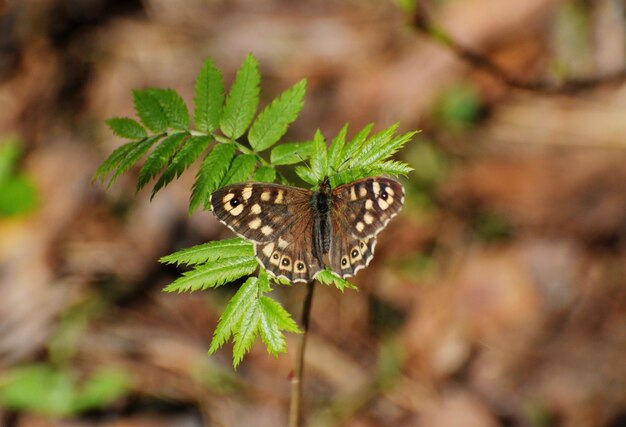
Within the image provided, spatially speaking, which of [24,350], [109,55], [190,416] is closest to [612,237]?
[190,416]

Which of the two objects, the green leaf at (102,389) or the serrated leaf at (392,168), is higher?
the serrated leaf at (392,168)

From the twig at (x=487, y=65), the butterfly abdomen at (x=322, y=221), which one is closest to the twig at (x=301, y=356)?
the butterfly abdomen at (x=322, y=221)

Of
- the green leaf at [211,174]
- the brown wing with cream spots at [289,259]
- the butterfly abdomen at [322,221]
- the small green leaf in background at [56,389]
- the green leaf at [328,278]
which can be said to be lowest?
the small green leaf in background at [56,389]

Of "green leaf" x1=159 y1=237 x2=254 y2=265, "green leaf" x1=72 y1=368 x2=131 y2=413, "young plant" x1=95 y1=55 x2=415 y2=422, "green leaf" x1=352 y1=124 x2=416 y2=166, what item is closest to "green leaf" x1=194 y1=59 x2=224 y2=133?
"young plant" x1=95 y1=55 x2=415 y2=422

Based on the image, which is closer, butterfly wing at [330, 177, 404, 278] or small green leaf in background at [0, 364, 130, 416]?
butterfly wing at [330, 177, 404, 278]

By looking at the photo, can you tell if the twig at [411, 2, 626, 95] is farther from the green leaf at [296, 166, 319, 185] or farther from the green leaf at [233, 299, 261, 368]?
the green leaf at [233, 299, 261, 368]

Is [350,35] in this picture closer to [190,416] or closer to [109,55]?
[109,55]

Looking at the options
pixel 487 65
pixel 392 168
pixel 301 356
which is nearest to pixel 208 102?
pixel 392 168

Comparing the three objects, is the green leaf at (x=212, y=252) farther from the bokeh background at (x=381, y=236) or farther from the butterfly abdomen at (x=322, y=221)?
the bokeh background at (x=381, y=236)
